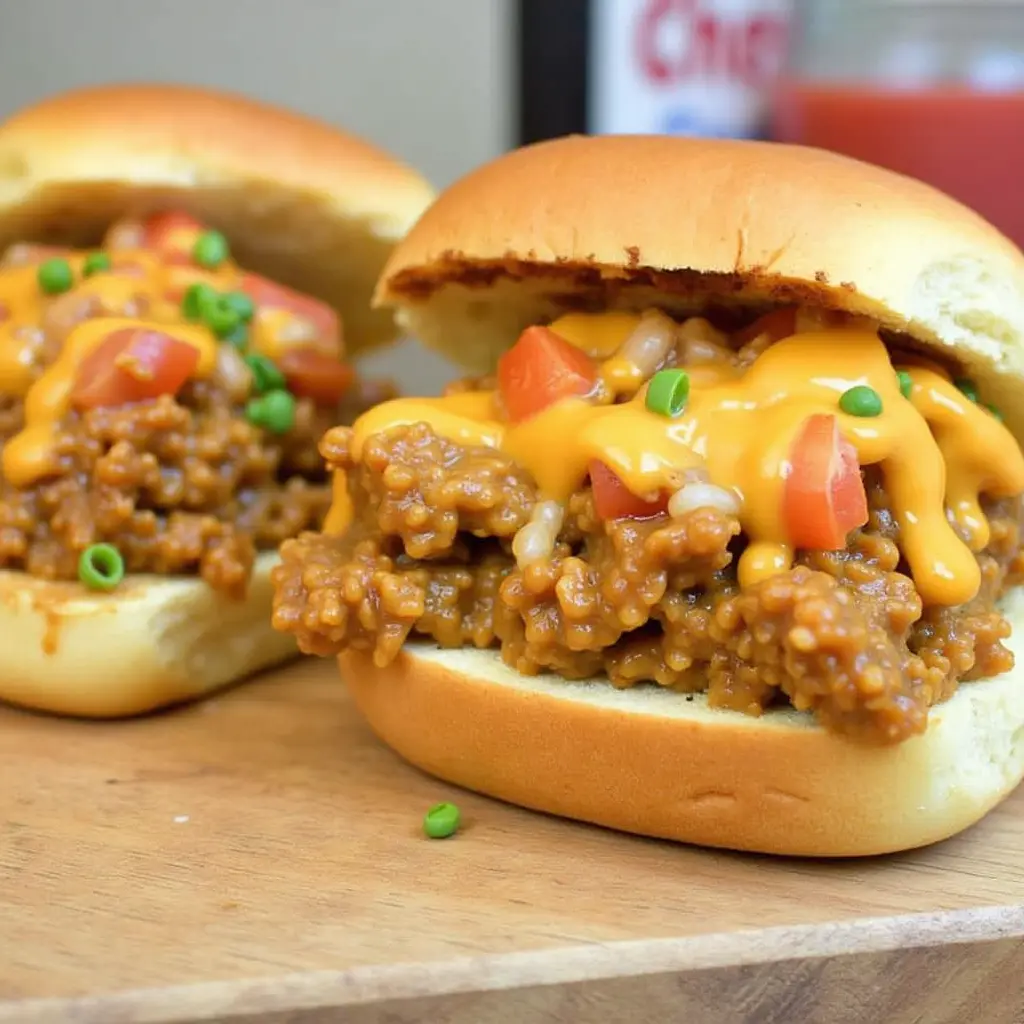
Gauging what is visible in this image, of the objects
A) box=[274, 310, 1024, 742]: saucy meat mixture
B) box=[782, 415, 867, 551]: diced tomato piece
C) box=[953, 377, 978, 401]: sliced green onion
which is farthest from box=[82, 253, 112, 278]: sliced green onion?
box=[953, 377, 978, 401]: sliced green onion

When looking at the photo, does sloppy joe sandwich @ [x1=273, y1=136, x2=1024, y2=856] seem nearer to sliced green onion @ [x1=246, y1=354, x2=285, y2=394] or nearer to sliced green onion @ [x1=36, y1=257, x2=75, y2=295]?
sliced green onion @ [x1=246, y1=354, x2=285, y2=394]

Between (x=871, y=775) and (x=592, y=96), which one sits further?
(x=592, y=96)

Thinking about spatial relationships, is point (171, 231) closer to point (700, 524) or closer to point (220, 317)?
point (220, 317)

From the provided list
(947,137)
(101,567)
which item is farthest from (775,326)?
(947,137)

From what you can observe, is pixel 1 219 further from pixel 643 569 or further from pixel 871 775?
pixel 871 775

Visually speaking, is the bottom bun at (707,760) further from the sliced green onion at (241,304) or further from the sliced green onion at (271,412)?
the sliced green onion at (241,304)

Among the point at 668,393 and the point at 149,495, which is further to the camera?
the point at 149,495

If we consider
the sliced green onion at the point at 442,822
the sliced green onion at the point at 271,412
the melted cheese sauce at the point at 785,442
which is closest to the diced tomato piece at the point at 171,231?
the sliced green onion at the point at 271,412

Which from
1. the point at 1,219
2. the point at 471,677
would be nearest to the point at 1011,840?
the point at 471,677
